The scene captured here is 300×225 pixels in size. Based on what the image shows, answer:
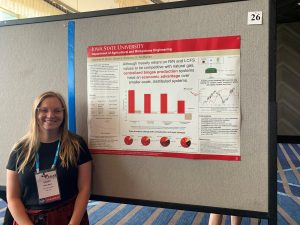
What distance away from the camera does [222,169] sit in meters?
1.18

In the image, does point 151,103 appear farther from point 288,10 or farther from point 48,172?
point 288,10

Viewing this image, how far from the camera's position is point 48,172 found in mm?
1363

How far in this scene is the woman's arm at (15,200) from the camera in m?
1.36

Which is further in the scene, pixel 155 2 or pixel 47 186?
pixel 155 2

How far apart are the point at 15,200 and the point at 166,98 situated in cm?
85

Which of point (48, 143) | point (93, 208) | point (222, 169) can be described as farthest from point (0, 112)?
point (93, 208)

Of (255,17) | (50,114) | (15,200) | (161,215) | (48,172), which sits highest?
(255,17)

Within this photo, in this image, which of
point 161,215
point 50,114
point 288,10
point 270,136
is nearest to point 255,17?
point 270,136

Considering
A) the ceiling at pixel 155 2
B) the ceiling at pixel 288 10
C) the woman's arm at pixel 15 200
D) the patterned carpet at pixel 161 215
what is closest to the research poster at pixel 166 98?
the woman's arm at pixel 15 200

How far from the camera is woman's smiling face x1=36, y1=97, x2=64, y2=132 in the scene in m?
1.36

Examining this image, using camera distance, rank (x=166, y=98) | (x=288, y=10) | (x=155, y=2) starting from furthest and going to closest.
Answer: (x=288, y=10)
(x=155, y=2)
(x=166, y=98)

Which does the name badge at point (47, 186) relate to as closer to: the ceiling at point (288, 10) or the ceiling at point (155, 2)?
the ceiling at point (155, 2)

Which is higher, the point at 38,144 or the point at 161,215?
the point at 38,144

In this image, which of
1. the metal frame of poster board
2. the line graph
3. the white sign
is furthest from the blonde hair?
the white sign
